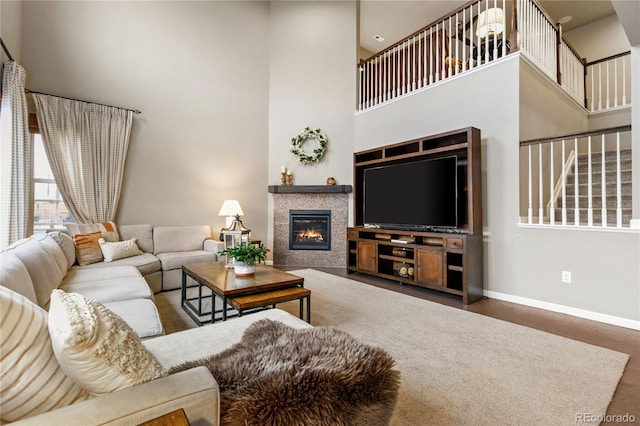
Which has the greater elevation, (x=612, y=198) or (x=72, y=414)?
(x=612, y=198)

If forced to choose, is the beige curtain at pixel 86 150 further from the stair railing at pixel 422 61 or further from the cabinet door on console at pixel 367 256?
the stair railing at pixel 422 61

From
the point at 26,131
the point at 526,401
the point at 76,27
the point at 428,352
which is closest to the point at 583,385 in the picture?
the point at 526,401

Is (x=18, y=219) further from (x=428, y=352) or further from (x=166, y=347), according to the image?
(x=428, y=352)

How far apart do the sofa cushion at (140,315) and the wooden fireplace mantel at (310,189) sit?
3.58 metres

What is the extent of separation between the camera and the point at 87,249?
339 centimetres

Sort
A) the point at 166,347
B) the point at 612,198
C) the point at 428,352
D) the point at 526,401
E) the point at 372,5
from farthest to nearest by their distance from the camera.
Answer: the point at 372,5 < the point at 612,198 < the point at 428,352 < the point at 526,401 < the point at 166,347

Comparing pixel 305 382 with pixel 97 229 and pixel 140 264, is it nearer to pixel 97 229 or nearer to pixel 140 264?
pixel 140 264

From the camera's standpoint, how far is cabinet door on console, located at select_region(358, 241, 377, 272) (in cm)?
439

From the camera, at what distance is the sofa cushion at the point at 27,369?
2.29 ft

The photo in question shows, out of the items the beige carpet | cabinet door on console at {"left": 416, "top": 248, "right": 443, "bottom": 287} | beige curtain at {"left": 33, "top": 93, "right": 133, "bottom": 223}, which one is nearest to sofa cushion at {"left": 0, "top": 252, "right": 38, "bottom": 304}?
the beige carpet

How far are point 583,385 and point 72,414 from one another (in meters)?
2.42

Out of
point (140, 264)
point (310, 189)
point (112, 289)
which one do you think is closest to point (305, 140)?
point (310, 189)

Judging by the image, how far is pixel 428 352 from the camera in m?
2.16

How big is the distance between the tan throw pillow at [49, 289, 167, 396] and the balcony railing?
4439 millimetres
